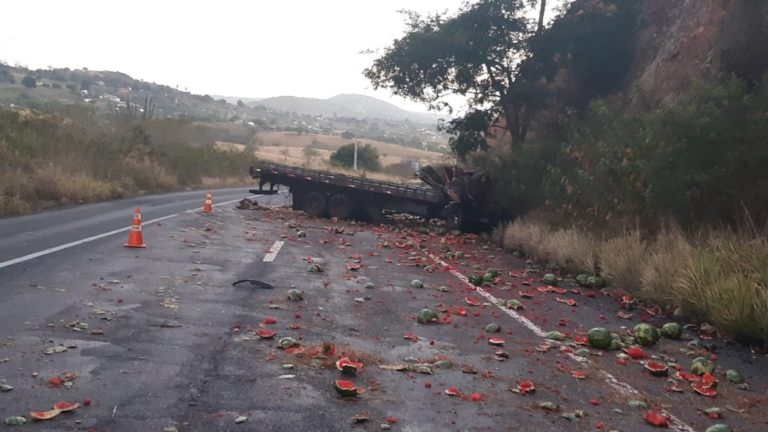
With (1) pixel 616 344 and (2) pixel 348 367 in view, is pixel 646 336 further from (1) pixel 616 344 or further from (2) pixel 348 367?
(2) pixel 348 367

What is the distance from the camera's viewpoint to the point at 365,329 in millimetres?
8695

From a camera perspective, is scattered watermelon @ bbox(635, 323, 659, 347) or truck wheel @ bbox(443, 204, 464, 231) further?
truck wheel @ bbox(443, 204, 464, 231)

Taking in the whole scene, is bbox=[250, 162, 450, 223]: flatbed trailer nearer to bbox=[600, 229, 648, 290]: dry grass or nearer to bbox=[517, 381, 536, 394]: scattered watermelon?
bbox=[600, 229, 648, 290]: dry grass

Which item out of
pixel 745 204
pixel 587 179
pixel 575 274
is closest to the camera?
pixel 745 204

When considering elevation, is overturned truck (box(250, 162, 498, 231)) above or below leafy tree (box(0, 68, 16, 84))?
below

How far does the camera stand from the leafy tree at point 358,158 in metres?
65.9

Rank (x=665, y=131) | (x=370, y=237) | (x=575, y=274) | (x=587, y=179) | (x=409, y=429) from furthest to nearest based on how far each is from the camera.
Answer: (x=370, y=237) → (x=587, y=179) → (x=575, y=274) → (x=665, y=131) → (x=409, y=429)

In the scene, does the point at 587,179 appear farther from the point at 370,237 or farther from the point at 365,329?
the point at 365,329

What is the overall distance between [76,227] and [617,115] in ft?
40.4

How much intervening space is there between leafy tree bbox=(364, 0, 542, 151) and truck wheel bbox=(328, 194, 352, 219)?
4810 millimetres

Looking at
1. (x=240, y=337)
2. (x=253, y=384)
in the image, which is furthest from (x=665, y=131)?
(x=253, y=384)

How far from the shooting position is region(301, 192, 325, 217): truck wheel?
26094 millimetres

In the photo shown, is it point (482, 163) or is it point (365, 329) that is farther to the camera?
point (482, 163)

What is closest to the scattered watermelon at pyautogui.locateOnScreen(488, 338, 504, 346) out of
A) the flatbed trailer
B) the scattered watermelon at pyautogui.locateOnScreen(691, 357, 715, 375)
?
the scattered watermelon at pyautogui.locateOnScreen(691, 357, 715, 375)
